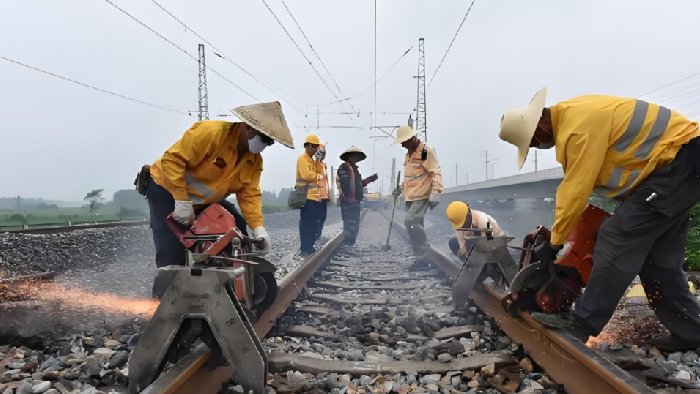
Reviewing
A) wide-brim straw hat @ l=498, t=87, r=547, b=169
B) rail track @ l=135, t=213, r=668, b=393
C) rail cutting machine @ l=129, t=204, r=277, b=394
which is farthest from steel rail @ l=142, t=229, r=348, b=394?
wide-brim straw hat @ l=498, t=87, r=547, b=169

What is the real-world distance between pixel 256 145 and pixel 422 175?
384cm

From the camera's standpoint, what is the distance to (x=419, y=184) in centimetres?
686

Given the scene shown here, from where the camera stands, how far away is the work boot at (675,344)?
294 cm

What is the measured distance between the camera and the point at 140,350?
223 cm

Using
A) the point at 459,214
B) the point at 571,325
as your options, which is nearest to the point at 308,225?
the point at 459,214

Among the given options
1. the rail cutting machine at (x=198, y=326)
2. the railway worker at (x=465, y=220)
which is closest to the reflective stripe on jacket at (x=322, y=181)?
the railway worker at (x=465, y=220)

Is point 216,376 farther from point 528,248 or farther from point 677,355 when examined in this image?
point 677,355

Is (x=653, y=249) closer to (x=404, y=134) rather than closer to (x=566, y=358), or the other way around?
(x=566, y=358)

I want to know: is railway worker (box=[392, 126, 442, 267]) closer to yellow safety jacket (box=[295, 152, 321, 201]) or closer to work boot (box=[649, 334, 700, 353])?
yellow safety jacket (box=[295, 152, 321, 201])

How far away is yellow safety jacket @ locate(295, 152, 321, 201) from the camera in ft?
24.9

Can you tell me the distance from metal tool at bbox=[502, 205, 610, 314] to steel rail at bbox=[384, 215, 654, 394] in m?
0.14

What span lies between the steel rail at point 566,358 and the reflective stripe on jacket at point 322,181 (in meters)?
4.97

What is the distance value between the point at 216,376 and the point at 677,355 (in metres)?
2.59

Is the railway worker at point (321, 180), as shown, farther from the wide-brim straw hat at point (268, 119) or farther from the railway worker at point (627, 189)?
the railway worker at point (627, 189)
